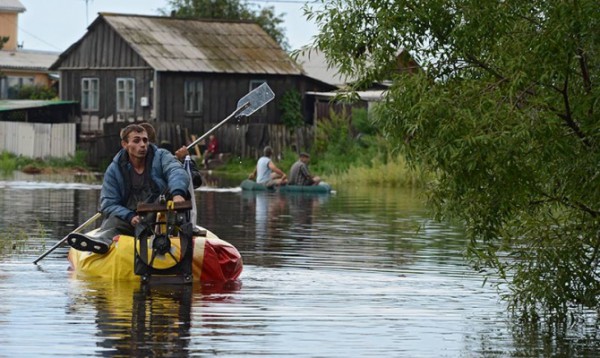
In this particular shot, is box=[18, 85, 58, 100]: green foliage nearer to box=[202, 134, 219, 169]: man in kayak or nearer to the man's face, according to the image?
box=[202, 134, 219, 169]: man in kayak

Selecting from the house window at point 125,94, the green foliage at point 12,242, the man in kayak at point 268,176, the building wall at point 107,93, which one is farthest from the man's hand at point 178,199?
the house window at point 125,94

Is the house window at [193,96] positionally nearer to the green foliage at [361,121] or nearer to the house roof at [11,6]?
the green foliage at [361,121]

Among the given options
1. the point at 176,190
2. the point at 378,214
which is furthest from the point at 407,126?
the point at 378,214

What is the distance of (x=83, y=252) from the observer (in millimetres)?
18141

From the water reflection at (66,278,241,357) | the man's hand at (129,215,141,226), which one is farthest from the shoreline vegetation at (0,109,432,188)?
the water reflection at (66,278,241,357)

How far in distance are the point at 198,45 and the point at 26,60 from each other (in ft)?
103

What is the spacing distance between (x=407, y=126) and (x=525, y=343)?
2224 mm

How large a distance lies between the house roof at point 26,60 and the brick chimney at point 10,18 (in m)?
1.46

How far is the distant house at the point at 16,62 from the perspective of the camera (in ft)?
294

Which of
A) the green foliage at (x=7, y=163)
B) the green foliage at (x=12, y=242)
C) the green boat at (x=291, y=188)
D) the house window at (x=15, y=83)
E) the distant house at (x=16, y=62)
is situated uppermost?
the distant house at (x=16, y=62)

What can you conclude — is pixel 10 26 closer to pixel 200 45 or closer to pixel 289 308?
pixel 200 45

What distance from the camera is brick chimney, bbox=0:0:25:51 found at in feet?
331

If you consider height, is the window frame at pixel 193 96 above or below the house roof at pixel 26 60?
below

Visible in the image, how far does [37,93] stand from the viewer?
270 ft
